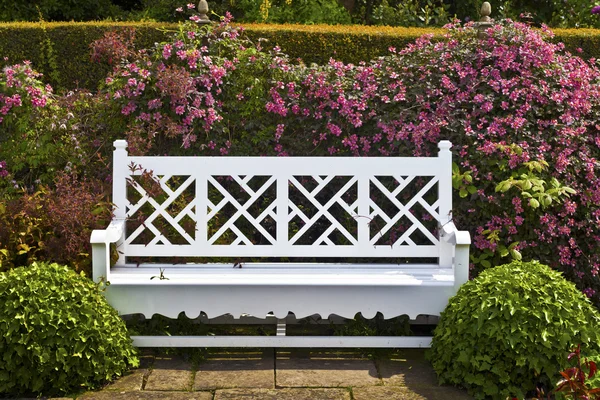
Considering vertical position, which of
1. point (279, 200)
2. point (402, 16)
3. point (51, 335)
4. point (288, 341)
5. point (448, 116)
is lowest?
point (288, 341)

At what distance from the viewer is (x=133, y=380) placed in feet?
12.8

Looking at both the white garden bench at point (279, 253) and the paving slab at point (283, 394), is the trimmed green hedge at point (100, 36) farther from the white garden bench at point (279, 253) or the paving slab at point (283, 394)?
the paving slab at point (283, 394)

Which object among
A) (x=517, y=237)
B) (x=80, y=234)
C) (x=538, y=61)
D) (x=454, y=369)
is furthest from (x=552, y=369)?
(x=80, y=234)

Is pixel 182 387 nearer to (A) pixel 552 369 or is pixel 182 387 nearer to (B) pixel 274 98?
(A) pixel 552 369

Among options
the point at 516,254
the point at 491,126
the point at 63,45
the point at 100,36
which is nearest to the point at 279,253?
the point at 516,254

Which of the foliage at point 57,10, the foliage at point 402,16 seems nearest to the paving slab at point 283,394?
the foliage at point 402,16

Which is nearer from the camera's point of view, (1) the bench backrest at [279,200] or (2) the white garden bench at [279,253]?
(2) the white garden bench at [279,253]

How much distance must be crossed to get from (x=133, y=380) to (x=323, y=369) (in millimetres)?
913

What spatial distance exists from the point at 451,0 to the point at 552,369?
6628mm

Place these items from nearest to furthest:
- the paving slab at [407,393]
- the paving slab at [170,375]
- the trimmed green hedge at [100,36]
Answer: the paving slab at [407,393] < the paving slab at [170,375] < the trimmed green hedge at [100,36]

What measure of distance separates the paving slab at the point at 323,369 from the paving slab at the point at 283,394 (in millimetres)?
77

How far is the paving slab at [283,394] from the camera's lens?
3695 mm

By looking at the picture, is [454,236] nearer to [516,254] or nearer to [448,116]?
[516,254]

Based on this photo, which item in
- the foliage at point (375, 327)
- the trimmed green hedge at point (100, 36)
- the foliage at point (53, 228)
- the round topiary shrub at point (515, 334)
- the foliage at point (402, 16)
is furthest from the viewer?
the foliage at point (402, 16)
